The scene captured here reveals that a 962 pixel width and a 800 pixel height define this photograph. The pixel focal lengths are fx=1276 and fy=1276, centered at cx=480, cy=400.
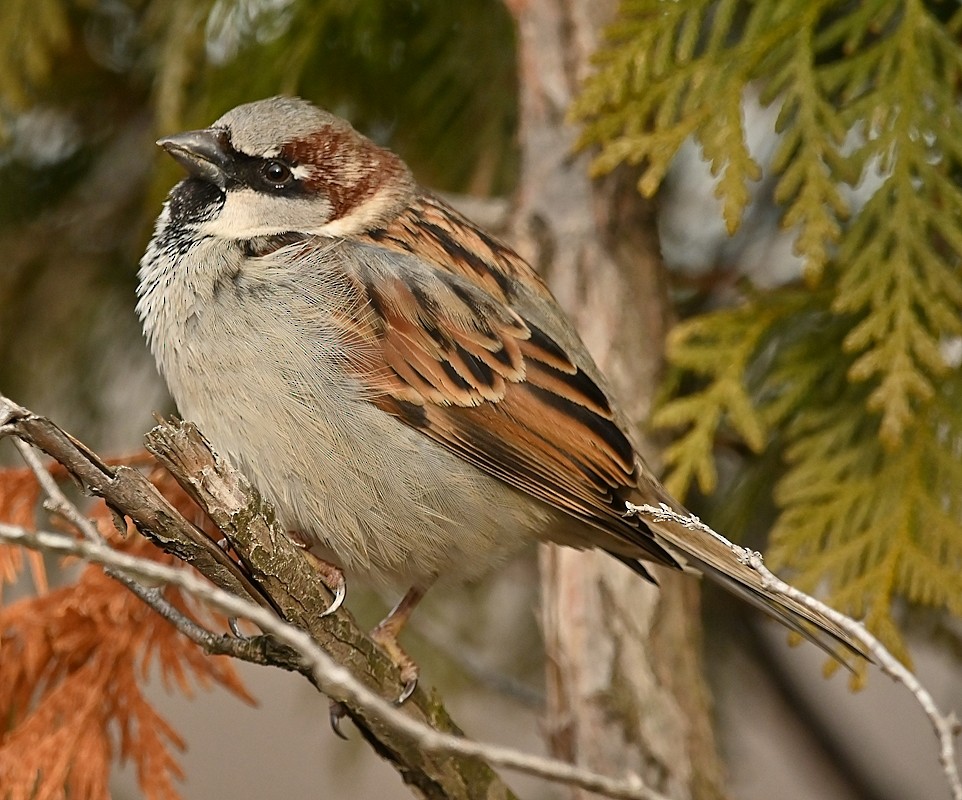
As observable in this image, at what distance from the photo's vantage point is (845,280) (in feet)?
7.01

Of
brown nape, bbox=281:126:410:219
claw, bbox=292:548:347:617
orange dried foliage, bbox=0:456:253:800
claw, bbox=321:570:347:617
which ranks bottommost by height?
orange dried foliage, bbox=0:456:253:800

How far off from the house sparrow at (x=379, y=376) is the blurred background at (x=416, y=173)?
1.83 feet

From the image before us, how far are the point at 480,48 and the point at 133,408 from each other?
1214 mm

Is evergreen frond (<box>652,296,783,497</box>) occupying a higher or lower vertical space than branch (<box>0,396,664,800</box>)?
higher

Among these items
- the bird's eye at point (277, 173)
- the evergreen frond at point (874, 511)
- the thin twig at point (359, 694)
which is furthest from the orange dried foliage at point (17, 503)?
the evergreen frond at point (874, 511)

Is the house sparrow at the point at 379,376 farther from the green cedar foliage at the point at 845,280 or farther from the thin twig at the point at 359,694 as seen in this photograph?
the thin twig at the point at 359,694

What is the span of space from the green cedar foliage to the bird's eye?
1.78 ft

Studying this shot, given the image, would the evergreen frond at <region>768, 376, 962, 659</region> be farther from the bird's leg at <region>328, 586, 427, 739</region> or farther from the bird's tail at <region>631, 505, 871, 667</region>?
the bird's leg at <region>328, 586, 427, 739</region>

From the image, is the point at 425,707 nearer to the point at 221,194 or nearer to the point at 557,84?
the point at 221,194

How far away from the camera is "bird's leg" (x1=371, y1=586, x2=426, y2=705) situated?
195 cm

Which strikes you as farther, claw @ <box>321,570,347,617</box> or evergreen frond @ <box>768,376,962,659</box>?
evergreen frond @ <box>768,376,962,659</box>

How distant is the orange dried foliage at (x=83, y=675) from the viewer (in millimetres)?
1996

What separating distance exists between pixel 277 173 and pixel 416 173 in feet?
2.94

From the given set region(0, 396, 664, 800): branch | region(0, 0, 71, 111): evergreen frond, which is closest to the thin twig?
region(0, 396, 664, 800): branch
